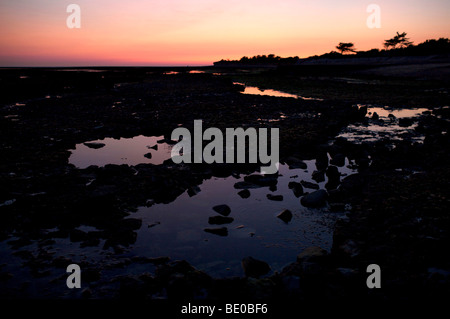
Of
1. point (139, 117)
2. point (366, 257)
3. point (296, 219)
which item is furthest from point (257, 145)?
point (139, 117)

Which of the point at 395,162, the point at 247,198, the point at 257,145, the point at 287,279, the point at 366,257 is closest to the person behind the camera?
the point at 287,279

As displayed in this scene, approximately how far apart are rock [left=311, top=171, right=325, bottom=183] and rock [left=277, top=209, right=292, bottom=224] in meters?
2.22

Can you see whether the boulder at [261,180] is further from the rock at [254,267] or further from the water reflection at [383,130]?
the water reflection at [383,130]

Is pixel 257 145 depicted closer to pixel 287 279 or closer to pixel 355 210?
pixel 355 210

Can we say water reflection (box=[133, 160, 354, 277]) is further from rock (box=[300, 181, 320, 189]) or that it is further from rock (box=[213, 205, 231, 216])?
rock (box=[300, 181, 320, 189])

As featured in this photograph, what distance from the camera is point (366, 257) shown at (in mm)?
4168

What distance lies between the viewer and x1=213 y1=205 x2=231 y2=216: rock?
19.2ft

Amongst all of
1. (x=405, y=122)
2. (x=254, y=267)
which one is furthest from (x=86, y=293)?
(x=405, y=122)

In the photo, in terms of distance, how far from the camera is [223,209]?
5.91 metres

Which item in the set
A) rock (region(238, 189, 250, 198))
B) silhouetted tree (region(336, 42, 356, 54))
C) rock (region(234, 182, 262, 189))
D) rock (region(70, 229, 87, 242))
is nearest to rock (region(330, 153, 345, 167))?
rock (region(234, 182, 262, 189))

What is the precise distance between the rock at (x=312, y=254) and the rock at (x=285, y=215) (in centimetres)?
114

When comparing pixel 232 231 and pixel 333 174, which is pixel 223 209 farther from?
pixel 333 174
